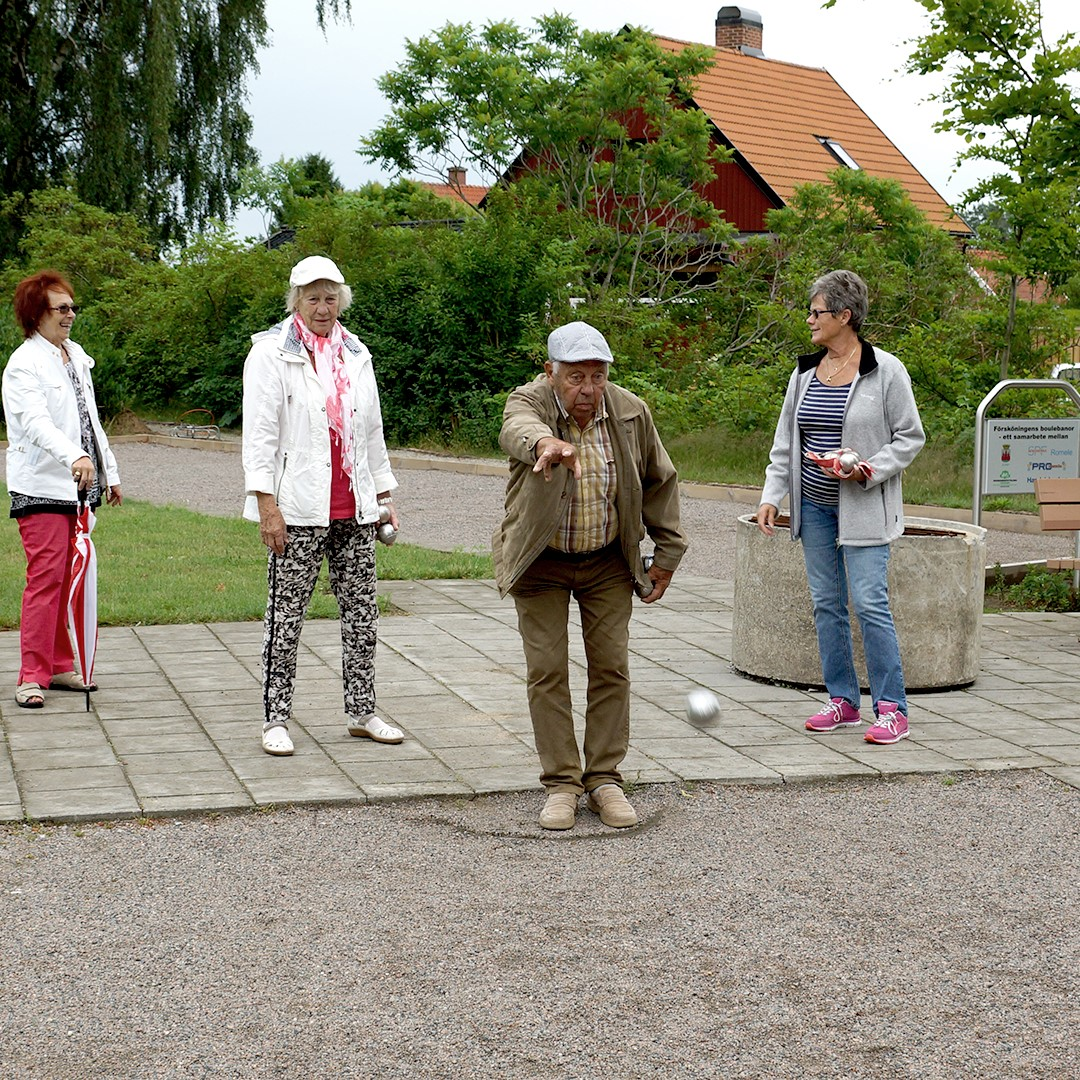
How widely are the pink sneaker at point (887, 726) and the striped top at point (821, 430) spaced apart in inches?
35.9

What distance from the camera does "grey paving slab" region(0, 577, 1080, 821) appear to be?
590 cm

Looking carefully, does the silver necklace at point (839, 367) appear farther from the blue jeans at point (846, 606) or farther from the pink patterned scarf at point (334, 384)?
the pink patterned scarf at point (334, 384)

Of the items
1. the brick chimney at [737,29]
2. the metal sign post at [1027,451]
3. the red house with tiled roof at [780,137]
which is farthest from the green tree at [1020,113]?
the brick chimney at [737,29]

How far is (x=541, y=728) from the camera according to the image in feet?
18.2

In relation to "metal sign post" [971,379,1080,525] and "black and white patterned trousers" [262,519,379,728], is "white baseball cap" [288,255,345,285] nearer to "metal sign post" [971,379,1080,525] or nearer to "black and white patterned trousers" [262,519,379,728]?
"black and white patterned trousers" [262,519,379,728]

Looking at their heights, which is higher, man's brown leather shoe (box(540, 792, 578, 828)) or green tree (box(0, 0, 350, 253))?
green tree (box(0, 0, 350, 253))

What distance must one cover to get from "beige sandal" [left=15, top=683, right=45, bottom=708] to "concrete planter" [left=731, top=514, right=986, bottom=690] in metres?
3.44

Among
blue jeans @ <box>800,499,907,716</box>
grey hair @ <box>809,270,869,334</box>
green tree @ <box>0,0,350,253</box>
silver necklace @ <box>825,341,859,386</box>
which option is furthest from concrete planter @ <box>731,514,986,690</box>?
green tree @ <box>0,0,350,253</box>

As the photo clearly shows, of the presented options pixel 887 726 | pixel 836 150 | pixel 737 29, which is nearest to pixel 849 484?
pixel 887 726

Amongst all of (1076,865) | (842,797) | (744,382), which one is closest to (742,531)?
(842,797)

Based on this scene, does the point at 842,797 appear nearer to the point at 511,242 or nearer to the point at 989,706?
the point at 989,706

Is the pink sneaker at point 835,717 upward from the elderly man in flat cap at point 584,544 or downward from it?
downward

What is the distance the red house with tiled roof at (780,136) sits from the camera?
36656mm

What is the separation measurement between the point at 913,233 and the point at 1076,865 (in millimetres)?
20223
